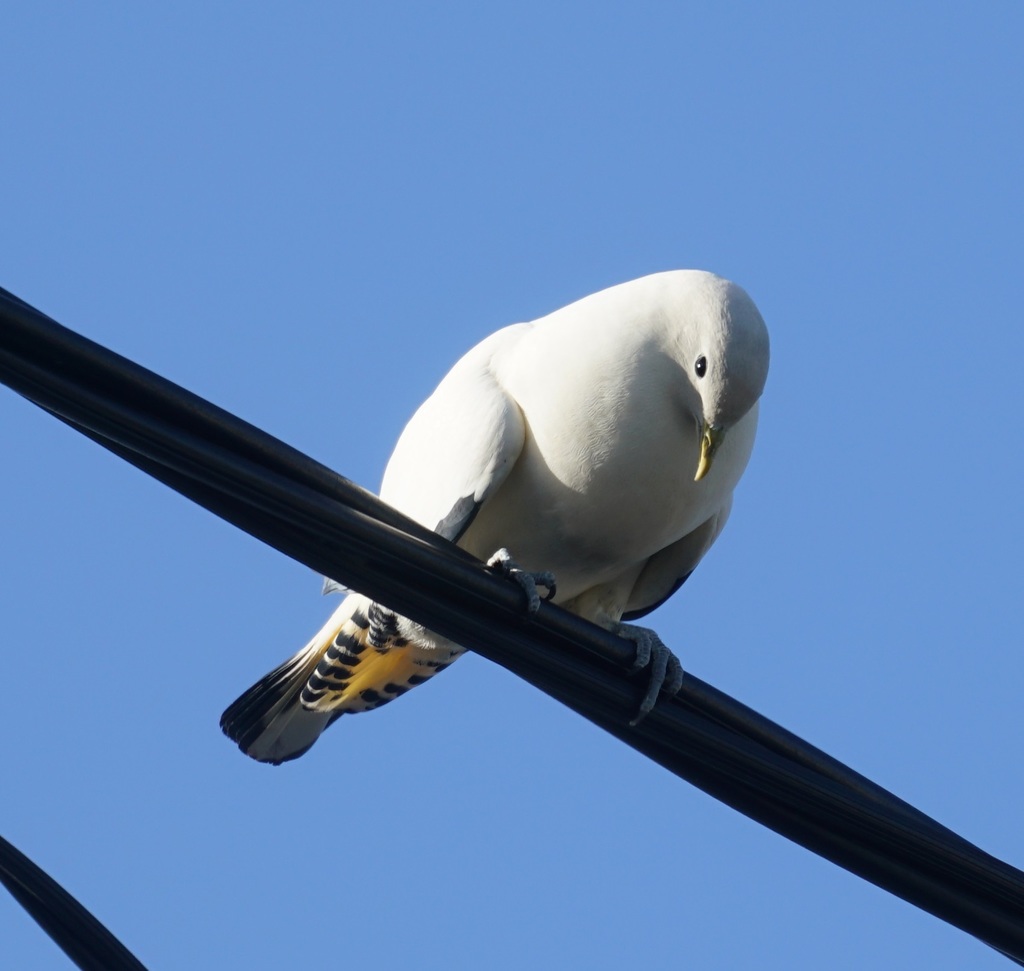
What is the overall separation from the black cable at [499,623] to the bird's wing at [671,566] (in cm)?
181

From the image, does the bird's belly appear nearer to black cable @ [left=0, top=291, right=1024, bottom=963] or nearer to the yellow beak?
the yellow beak

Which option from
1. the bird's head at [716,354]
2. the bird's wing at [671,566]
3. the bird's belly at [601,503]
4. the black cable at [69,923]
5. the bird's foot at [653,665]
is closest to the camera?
the black cable at [69,923]

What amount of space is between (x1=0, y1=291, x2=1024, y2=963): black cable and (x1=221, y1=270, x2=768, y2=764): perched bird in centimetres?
93

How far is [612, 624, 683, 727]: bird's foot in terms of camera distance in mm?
3877

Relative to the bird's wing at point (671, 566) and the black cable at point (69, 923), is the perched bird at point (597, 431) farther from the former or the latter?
the black cable at point (69, 923)

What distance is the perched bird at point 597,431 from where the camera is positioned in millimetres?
5129

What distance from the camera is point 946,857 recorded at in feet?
12.1

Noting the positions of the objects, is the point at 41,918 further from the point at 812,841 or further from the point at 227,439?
the point at 812,841

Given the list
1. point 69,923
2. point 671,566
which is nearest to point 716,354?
point 671,566

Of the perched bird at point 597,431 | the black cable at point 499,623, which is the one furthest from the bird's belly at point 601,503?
the black cable at point 499,623

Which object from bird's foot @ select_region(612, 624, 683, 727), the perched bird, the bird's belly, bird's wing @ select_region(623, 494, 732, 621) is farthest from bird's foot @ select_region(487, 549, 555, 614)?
bird's wing @ select_region(623, 494, 732, 621)

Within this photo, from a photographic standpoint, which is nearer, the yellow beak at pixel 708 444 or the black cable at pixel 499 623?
the black cable at pixel 499 623

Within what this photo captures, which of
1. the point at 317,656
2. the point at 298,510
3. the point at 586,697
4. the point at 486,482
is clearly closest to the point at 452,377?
the point at 486,482

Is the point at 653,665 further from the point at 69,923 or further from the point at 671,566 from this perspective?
the point at 69,923
